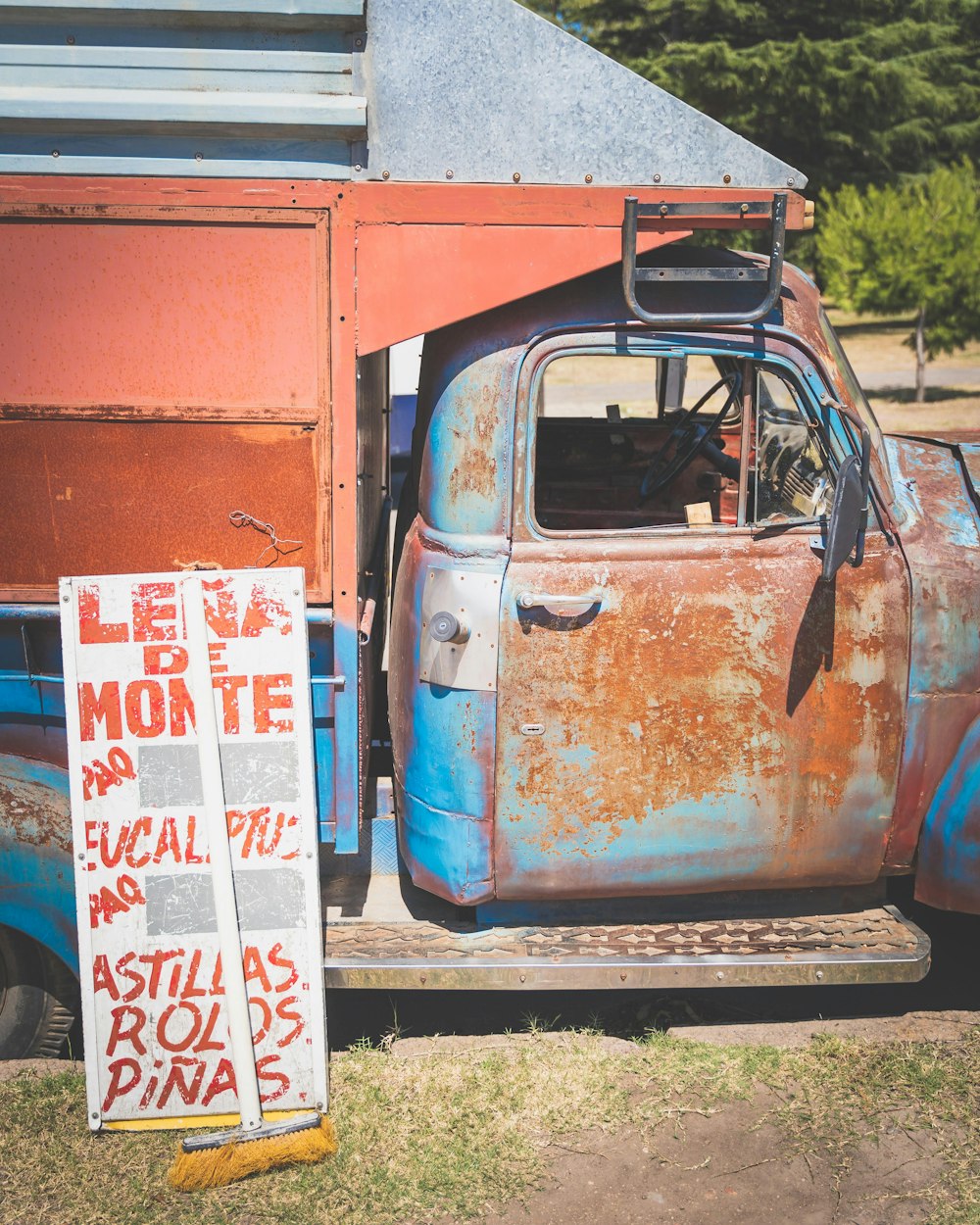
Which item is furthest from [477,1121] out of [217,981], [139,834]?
[139,834]

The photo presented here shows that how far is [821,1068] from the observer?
343 cm

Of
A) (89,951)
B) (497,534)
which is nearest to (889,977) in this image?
(497,534)

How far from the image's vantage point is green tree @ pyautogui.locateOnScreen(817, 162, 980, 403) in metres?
15.9

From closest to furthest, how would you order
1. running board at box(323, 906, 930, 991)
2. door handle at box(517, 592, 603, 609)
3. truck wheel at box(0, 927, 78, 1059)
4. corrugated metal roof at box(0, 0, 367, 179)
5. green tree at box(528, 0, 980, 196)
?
corrugated metal roof at box(0, 0, 367, 179)
door handle at box(517, 592, 603, 609)
running board at box(323, 906, 930, 991)
truck wheel at box(0, 927, 78, 1059)
green tree at box(528, 0, 980, 196)

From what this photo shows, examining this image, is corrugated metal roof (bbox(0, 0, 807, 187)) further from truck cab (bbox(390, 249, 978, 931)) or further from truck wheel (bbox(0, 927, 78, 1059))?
truck wheel (bbox(0, 927, 78, 1059))

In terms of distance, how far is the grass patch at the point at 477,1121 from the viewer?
116 inches

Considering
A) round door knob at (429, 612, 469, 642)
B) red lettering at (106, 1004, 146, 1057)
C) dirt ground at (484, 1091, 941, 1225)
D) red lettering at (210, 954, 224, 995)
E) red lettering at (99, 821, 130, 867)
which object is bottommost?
dirt ground at (484, 1091, 941, 1225)

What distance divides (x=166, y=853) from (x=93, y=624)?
611 millimetres

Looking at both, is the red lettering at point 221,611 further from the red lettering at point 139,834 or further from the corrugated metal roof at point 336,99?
the corrugated metal roof at point 336,99

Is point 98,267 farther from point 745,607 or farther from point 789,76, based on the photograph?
point 789,76

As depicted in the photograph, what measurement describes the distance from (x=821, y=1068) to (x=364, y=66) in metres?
2.96

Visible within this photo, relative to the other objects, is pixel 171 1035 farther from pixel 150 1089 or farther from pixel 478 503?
pixel 478 503

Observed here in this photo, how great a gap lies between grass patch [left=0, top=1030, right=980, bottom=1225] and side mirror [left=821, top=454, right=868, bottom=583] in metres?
1.50

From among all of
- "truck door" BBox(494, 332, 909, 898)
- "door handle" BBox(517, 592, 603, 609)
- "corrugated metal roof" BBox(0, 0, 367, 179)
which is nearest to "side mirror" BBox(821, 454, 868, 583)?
"truck door" BBox(494, 332, 909, 898)
